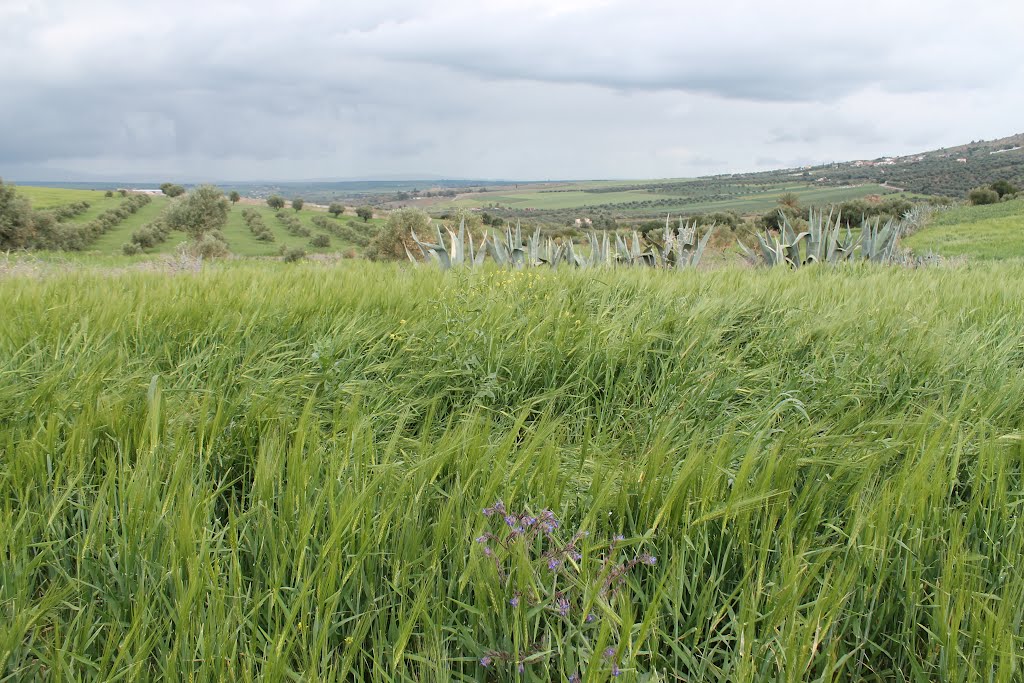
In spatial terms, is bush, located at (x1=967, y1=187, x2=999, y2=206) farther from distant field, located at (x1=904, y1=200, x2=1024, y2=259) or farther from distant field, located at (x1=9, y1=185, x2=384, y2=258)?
distant field, located at (x1=9, y1=185, x2=384, y2=258)

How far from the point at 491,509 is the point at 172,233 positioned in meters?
60.3

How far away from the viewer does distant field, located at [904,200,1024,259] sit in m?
21.2

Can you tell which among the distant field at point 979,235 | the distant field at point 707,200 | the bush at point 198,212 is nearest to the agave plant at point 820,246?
the distant field at point 979,235

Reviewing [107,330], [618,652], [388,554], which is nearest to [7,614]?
[388,554]

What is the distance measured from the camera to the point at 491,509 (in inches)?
54.8

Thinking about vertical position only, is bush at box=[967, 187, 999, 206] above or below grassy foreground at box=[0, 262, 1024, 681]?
above

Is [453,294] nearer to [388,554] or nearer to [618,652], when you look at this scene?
[388,554]

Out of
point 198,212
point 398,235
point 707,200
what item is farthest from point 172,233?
point 707,200

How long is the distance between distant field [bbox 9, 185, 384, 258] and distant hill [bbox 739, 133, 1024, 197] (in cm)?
5952

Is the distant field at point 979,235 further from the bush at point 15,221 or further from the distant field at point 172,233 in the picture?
the bush at point 15,221

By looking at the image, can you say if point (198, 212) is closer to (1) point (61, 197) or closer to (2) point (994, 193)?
(1) point (61, 197)

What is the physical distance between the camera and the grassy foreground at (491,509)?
1.15 m

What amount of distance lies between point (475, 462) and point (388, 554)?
0.36 m

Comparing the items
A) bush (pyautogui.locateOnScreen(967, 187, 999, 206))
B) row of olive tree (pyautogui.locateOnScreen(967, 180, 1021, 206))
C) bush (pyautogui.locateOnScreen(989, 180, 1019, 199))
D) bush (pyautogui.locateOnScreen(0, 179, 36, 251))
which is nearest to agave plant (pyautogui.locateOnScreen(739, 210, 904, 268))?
bush (pyautogui.locateOnScreen(0, 179, 36, 251))
